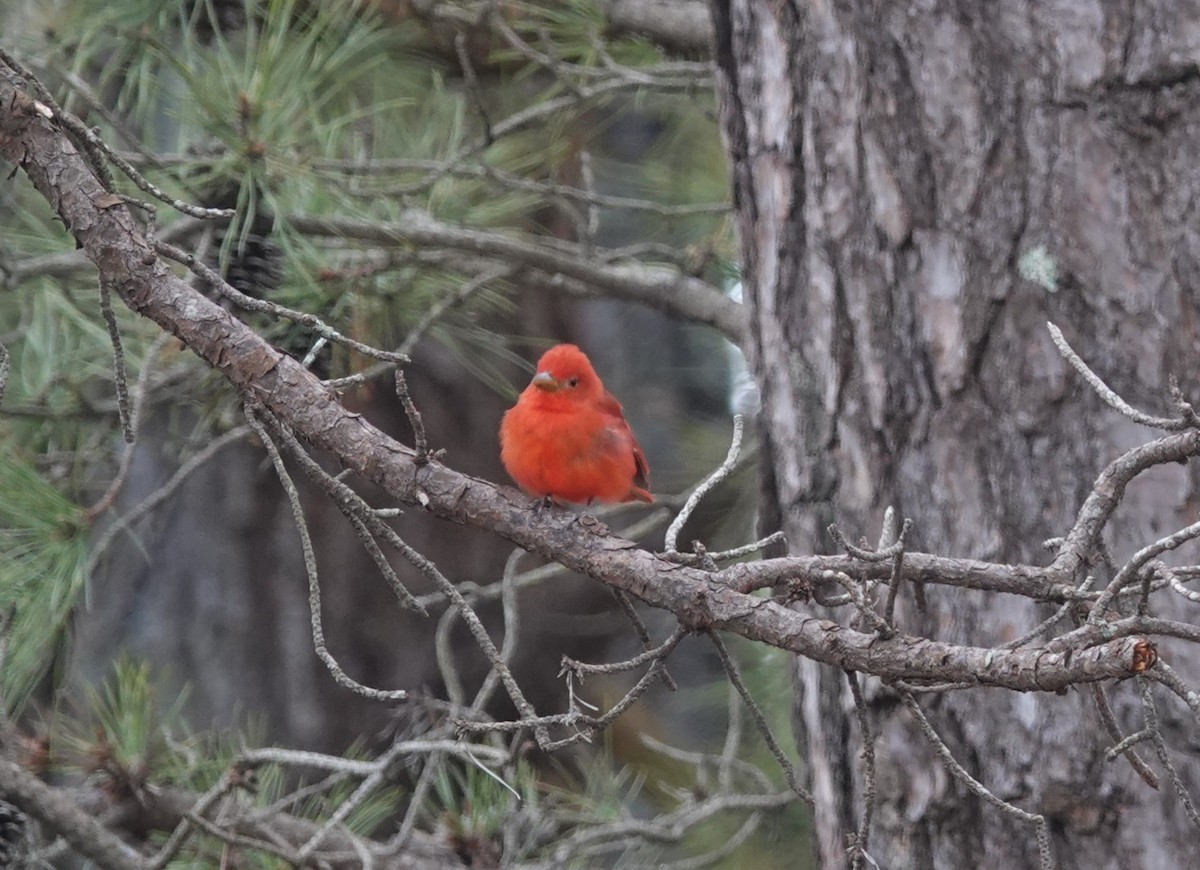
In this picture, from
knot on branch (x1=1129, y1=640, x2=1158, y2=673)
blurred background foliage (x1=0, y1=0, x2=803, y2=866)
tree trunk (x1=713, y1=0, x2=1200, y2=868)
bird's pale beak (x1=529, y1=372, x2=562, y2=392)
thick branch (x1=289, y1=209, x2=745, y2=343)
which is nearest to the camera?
knot on branch (x1=1129, y1=640, x2=1158, y2=673)

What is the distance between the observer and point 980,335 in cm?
236

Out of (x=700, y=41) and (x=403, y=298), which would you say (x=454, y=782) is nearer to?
(x=403, y=298)

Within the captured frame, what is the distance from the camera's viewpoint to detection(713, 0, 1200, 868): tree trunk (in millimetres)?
2234

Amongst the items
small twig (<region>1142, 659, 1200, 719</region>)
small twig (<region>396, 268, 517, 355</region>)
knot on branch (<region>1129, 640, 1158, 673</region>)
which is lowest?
small twig (<region>1142, 659, 1200, 719</region>)

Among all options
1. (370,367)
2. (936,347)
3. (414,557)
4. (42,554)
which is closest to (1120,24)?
(936,347)

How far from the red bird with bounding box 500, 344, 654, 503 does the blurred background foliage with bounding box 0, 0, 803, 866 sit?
1.47 feet

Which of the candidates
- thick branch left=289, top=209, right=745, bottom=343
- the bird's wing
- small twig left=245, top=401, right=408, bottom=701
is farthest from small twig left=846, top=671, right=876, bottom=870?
thick branch left=289, top=209, right=745, bottom=343

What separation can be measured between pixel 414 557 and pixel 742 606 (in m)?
0.37

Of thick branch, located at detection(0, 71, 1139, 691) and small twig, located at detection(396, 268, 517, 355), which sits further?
small twig, located at detection(396, 268, 517, 355)

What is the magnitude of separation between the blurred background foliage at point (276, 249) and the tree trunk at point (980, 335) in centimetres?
81

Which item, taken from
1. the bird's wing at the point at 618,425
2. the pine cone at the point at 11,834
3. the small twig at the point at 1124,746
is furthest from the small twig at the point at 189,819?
the small twig at the point at 1124,746

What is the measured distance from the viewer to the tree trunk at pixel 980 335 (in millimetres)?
2234

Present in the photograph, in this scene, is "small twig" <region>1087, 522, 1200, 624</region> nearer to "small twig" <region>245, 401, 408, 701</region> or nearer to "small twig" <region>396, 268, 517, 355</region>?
"small twig" <region>245, 401, 408, 701</region>

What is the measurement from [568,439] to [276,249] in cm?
74
